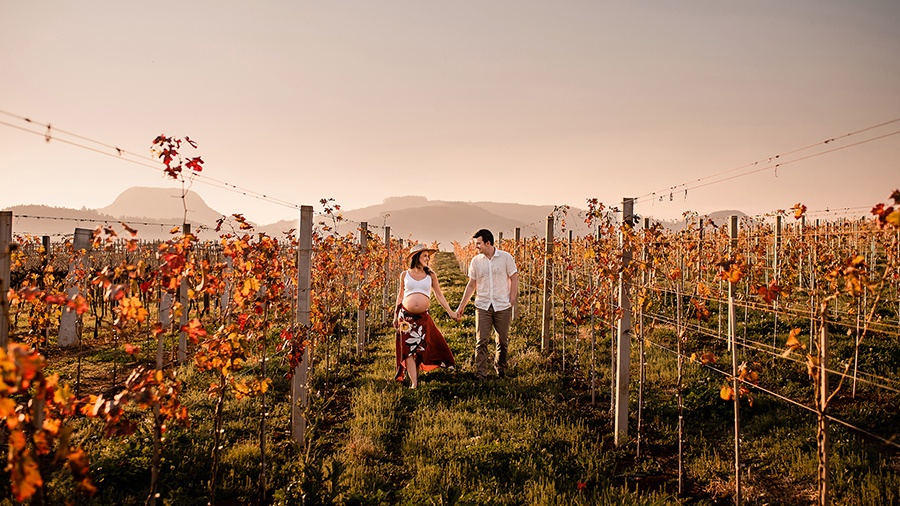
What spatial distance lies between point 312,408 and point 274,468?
1.70 meters

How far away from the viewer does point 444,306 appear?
6812mm

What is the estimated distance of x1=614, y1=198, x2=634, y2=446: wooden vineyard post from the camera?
5.10 meters

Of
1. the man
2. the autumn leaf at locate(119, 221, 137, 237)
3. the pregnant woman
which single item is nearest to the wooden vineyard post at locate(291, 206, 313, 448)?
the pregnant woman

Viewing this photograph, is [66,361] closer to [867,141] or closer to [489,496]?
[489,496]

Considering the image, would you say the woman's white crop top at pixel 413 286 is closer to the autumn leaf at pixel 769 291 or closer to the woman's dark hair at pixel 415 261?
the woman's dark hair at pixel 415 261

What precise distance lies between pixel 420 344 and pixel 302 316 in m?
2.24

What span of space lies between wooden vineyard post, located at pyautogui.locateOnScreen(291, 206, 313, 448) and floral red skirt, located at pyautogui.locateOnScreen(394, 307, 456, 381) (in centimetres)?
181

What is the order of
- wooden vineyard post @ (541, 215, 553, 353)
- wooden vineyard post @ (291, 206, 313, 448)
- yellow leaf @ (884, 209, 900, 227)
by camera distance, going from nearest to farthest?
yellow leaf @ (884, 209, 900, 227)
wooden vineyard post @ (291, 206, 313, 448)
wooden vineyard post @ (541, 215, 553, 353)

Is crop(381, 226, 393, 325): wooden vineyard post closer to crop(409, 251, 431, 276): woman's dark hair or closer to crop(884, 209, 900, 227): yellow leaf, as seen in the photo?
crop(409, 251, 431, 276): woman's dark hair

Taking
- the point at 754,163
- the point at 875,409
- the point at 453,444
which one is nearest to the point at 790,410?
the point at 875,409

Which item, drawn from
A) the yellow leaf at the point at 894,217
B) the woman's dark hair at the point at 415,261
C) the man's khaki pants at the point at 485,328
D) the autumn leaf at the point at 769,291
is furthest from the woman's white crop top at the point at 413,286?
the yellow leaf at the point at 894,217

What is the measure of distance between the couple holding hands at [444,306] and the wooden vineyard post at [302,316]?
178 centimetres

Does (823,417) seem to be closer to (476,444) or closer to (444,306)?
(476,444)

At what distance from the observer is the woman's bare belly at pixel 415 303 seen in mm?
6582
